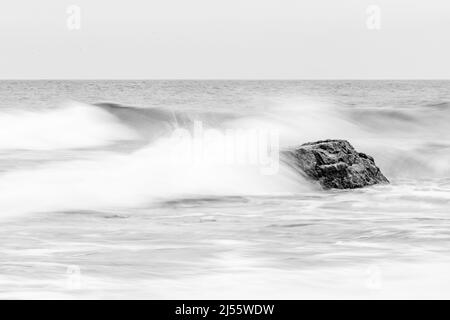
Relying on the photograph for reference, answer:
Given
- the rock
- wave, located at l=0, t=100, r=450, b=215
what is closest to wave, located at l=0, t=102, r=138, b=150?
wave, located at l=0, t=100, r=450, b=215

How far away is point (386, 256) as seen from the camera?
8.62 meters

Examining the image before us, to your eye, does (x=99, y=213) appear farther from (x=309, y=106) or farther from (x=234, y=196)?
(x=309, y=106)

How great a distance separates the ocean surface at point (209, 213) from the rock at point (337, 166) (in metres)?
0.23

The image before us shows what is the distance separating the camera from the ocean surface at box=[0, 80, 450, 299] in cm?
755

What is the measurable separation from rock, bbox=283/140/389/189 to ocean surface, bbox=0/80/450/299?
234 mm

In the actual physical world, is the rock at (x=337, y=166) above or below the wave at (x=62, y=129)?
above

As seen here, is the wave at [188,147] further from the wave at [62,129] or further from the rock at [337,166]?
the rock at [337,166]

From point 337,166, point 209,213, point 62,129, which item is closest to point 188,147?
point 337,166

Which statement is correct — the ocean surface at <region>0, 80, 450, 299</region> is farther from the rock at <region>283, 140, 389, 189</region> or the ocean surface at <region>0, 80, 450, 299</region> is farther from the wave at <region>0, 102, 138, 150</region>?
the rock at <region>283, 140, 389, 189</region>

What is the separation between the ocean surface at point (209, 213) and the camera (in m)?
7.55

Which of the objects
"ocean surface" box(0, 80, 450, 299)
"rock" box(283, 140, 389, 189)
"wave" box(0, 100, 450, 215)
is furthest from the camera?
"rock" box(283, 140, 389, 189)

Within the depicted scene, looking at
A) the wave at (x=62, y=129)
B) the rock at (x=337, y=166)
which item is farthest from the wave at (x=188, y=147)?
the rock at (x=337, y=166)

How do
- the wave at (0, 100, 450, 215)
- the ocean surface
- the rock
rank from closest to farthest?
the ocean surface → the wave at (0, 100, 450, 215) → the rock

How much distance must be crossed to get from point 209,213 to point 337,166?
3057 mm
